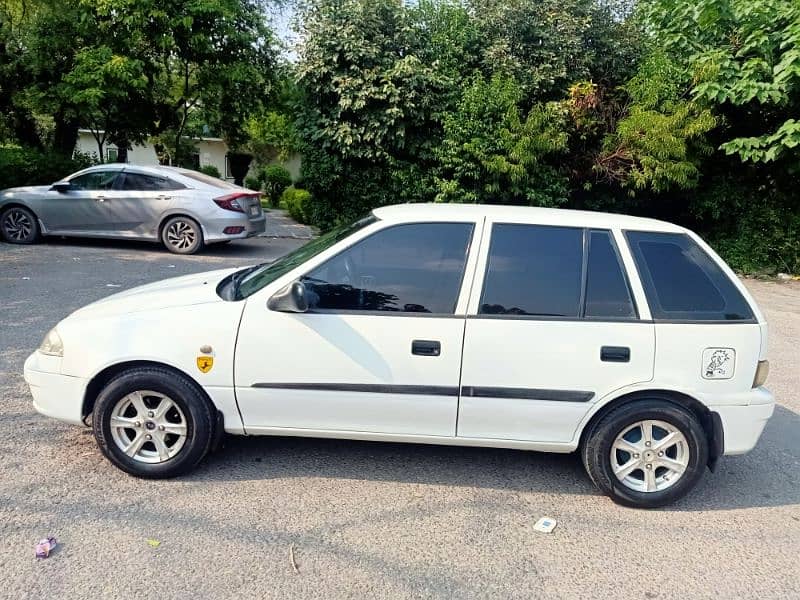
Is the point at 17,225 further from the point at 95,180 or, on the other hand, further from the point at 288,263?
the point at 288,263

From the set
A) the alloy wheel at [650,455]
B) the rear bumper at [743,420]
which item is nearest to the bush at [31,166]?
the alloy wheel at [650,455]

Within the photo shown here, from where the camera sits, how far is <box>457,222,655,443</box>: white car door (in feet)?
11.6

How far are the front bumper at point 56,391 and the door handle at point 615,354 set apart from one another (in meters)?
2.95

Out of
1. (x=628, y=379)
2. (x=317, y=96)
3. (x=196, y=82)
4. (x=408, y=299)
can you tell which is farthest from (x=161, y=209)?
(x=628, y=379)

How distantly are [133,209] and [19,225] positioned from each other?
7.10 feet

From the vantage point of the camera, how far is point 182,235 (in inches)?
433

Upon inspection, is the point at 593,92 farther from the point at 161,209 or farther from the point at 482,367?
the point at 482,367

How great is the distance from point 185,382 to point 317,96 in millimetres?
9839

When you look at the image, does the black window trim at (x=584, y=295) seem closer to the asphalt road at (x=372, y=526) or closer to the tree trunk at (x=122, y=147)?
the asphalt road at (x=372, y=526)

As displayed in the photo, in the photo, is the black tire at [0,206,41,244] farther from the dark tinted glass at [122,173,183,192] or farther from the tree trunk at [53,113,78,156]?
the tree trunk at [53,113,78,156]

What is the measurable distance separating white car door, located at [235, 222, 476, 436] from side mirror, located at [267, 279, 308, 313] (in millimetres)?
74

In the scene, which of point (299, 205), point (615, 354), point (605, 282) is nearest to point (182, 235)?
point (299, 205)

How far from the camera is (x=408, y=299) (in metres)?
3.64

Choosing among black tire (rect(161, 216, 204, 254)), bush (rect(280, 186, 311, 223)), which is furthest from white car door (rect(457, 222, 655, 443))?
bush (rect(280, 186, 311, 223))
